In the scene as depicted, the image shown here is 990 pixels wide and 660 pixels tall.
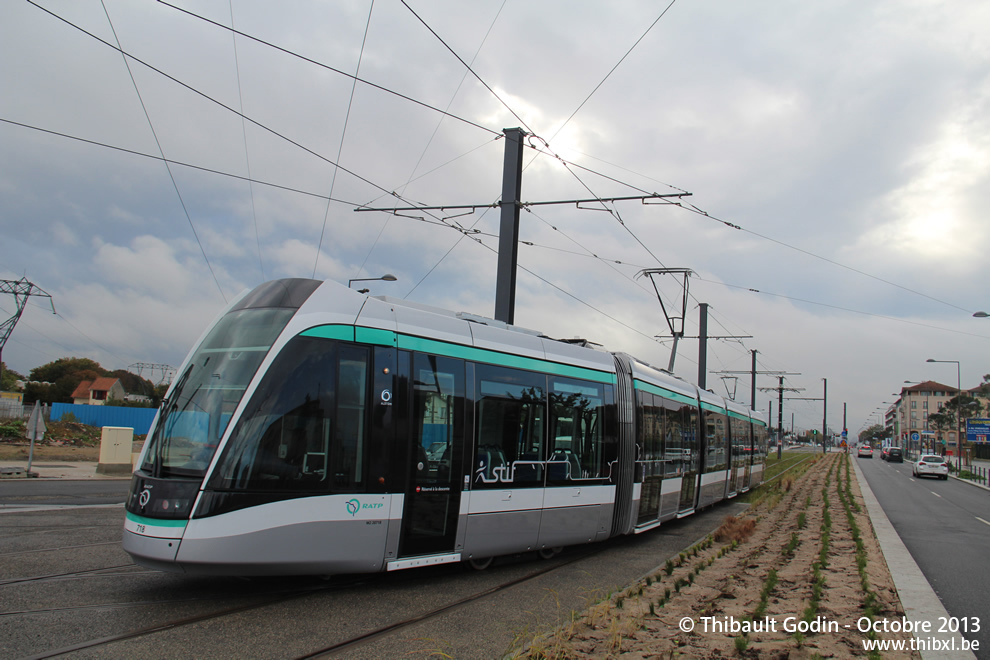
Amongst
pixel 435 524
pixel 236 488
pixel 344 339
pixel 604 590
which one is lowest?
pixel 604 590

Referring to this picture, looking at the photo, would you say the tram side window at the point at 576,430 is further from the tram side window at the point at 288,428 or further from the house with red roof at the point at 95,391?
the house with red roof at the point at 95,391

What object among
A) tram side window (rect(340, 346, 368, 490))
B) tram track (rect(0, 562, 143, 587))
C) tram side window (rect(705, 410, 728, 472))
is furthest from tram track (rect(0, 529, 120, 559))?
tram side window (rect(705, 410, 728, 472))

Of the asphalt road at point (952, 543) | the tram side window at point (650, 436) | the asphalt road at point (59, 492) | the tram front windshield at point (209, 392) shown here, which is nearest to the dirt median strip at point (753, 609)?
the asphalt road at point (952, 543)

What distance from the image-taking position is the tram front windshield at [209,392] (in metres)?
6.16

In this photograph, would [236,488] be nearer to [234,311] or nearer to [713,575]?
[234,311]

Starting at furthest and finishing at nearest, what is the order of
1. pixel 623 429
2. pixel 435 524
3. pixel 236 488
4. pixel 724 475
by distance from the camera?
pixel 724 475 < pixel 623 429 < pixel 435 524 < pixel 236 488

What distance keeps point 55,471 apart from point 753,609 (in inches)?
941

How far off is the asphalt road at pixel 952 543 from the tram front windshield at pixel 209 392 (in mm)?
7305

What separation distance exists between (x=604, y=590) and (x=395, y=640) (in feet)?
10.7

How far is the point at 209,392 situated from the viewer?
6.41 meters

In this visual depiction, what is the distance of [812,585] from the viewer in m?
7.91

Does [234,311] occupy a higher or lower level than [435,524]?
higher

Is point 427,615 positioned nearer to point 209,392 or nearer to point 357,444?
point 357,444

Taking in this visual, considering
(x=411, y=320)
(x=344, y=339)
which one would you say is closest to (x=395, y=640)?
(x=344, y=339)
